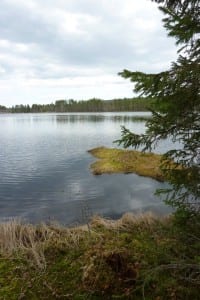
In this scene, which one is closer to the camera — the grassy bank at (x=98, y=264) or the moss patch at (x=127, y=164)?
the grassy bank at (x=98, y=264)

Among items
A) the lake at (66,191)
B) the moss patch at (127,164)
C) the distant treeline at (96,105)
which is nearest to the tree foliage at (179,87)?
the lake at (66,191)

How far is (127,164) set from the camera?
25203 mm

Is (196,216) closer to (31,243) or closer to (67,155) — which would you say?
(31,243)

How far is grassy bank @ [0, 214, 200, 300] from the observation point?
4.44 meters

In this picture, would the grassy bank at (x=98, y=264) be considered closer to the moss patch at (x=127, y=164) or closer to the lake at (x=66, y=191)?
the lake at (x=66, y=191)

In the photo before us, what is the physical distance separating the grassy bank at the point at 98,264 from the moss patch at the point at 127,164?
47.5 feet

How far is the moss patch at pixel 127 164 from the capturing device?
22870mm

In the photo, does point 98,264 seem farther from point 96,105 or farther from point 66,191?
point 96,105

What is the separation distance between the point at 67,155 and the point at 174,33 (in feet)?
88.1

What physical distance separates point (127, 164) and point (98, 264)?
1956 centimetres

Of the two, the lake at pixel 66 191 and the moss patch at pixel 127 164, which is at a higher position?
the moss patch at pixel 127 164

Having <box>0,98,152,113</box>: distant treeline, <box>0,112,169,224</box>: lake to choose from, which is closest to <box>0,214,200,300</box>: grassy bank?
<box>0,112,169,224</box>: lake

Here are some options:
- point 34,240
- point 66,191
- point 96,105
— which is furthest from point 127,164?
point 96,105

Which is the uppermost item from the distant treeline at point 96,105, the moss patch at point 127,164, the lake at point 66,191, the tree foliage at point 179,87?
the distant treeline at point 96,105
